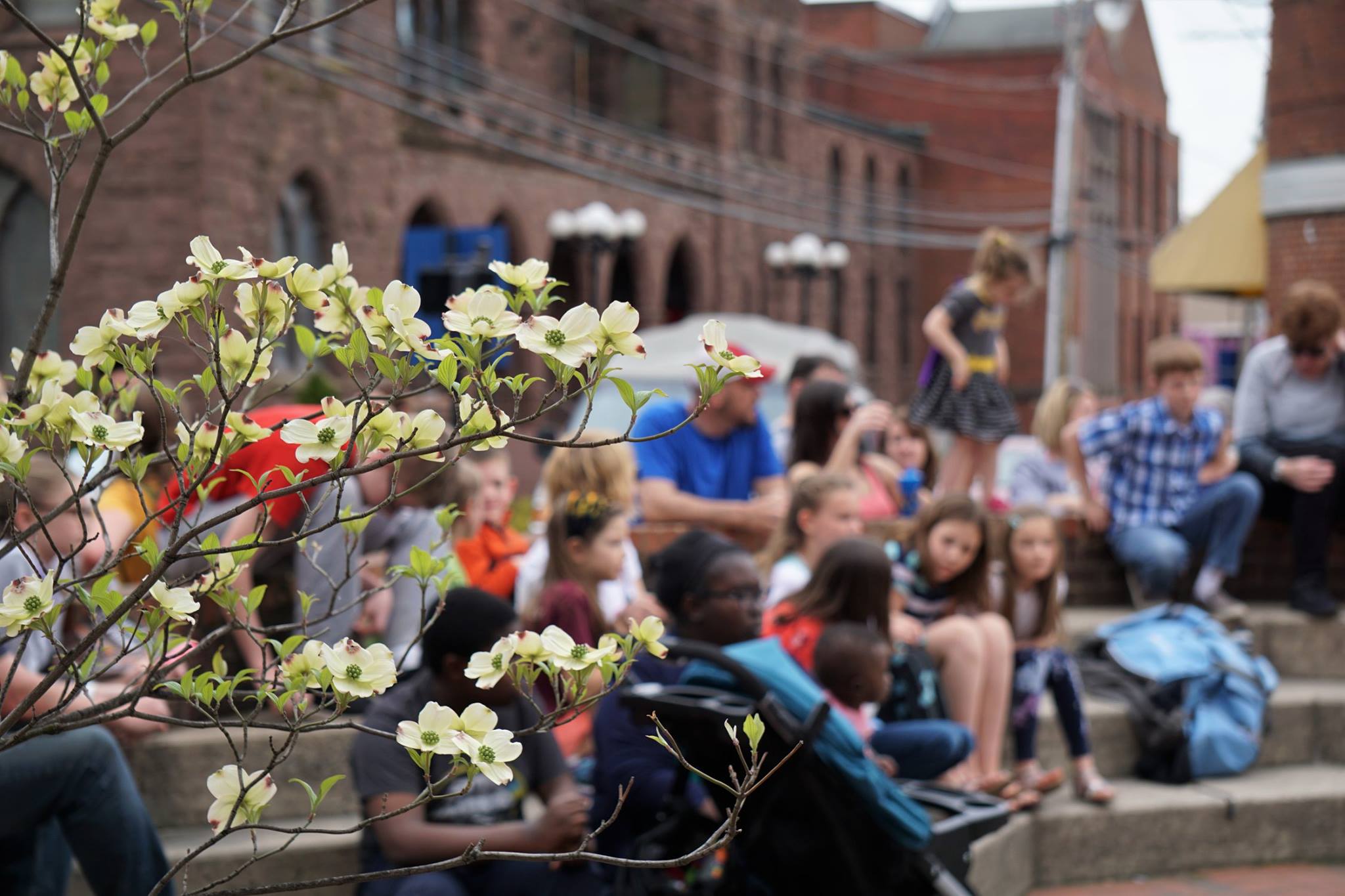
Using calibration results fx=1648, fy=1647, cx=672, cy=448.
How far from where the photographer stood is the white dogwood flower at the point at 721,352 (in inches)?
71.7

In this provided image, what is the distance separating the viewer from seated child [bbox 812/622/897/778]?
4.68 metres

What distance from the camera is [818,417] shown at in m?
7.49

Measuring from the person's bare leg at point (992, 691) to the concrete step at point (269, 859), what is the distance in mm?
2230

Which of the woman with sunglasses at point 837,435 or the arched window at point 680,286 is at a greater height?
the arched window at point 680,286

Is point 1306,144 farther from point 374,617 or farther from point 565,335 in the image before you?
point 565,335

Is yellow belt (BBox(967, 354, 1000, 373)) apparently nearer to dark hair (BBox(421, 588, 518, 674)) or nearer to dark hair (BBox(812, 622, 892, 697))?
dark hair (BBox(812, 622, 892, 697))

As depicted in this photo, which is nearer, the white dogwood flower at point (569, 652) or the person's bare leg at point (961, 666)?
the white dogwood flower at point (569, 652)

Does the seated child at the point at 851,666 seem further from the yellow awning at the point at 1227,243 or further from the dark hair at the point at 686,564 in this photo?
the yellow awning at the point at 1227,243

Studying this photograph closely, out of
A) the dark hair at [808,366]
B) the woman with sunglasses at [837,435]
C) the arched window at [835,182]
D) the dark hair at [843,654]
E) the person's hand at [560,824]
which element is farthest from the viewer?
the arched window at [835,182]

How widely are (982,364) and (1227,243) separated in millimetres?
5261

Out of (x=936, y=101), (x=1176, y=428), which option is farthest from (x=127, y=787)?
(x=936, y=101)

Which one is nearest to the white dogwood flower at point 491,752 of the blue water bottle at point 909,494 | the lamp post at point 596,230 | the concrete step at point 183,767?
the concrete step at point 183,767

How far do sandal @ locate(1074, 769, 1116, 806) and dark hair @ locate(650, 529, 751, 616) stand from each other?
2.01 metres

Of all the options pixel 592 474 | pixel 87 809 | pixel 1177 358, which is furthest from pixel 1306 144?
pixel 87 809
